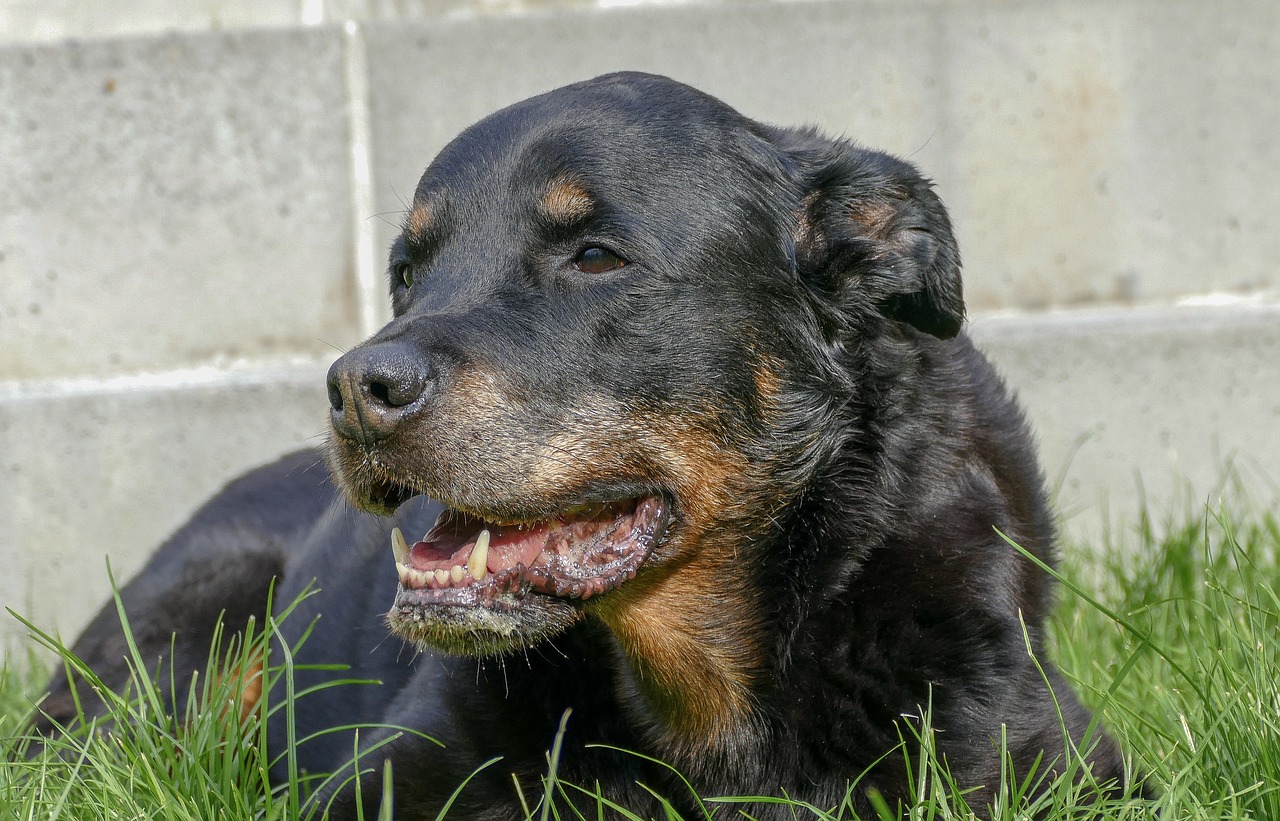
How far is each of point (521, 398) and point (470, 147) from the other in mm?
722

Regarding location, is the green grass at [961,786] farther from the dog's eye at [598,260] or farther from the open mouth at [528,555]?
the dog's eye at [598,260]

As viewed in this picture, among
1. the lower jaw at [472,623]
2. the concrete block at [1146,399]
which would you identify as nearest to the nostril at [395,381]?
the lower jaw at [472,623]

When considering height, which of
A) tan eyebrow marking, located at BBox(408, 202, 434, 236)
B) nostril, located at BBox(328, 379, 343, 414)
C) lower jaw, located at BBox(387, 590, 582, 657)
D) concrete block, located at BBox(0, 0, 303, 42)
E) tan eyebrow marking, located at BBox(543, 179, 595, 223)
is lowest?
lower jaw, located at BBox(387, 590, 582, 657)

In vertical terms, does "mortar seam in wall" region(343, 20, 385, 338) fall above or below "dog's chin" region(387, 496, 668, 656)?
above

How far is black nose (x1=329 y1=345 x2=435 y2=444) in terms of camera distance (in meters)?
2.50

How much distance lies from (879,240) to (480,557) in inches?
47.7

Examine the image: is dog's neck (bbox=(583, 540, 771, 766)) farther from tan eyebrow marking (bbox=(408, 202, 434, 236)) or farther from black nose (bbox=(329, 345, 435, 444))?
A: tan eyebrow marking (bbox=(408, 202, 434, 236))

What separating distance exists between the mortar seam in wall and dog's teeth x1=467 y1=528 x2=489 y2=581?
2.84 m

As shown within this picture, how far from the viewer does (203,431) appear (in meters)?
5.21

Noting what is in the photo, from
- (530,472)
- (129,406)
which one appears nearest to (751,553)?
(530,472)

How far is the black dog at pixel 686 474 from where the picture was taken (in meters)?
2.66

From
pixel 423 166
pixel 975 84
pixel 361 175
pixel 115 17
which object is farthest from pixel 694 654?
pixel 115 17

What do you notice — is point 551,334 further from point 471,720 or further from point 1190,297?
point 1190,297


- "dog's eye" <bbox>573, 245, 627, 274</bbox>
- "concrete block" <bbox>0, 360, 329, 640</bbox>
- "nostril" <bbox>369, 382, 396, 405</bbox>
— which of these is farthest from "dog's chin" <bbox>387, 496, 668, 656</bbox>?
"concrete block" <bbox>0, 360, 329, 640</bbox>
